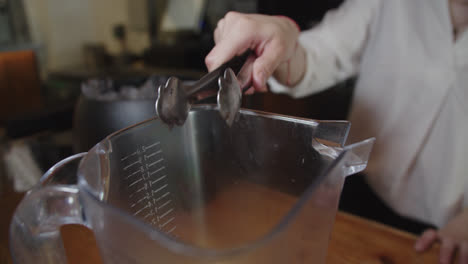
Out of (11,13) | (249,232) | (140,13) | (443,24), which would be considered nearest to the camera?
(249,232)

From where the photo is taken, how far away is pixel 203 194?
0.33 meters

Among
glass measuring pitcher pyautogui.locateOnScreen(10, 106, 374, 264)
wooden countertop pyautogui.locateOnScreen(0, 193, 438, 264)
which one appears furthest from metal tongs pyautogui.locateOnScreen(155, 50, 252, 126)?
wooden countertop pyautogui.locateOnScreen(0, 193, 438, 264)

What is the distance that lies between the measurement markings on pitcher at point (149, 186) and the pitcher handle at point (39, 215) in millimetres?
67

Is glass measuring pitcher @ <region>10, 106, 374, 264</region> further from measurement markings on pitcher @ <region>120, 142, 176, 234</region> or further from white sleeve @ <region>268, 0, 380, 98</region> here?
white sleeve @ <region>268, 0, 380, 98</region>

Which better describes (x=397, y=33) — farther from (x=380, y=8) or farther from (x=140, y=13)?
(x=140, y=13)

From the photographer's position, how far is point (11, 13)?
2.53m

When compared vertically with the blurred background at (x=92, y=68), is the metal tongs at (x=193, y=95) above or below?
above

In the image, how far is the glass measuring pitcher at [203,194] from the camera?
166mm

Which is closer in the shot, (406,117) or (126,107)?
(126,107)

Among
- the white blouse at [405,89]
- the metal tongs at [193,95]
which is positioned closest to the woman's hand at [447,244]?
the white blouse at [405,89]

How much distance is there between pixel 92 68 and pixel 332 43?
2.48 m

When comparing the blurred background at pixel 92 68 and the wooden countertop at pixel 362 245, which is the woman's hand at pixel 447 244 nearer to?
the wooden countertop at pixel 362 245

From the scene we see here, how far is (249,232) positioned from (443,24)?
1.78 feet

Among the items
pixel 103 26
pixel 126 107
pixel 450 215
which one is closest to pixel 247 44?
pixel 126 107
